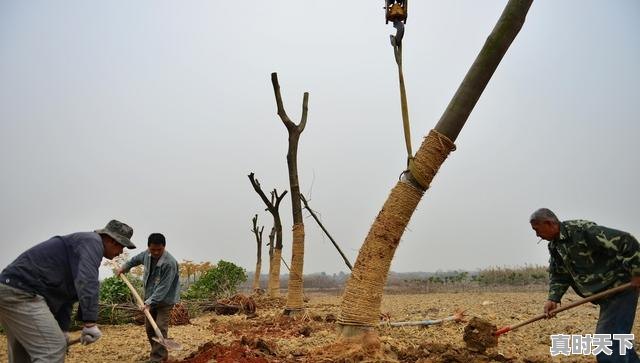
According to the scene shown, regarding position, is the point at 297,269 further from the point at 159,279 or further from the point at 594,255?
the point at 594,255

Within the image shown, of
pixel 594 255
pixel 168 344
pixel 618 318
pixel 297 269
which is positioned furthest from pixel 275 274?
pixel 618 318

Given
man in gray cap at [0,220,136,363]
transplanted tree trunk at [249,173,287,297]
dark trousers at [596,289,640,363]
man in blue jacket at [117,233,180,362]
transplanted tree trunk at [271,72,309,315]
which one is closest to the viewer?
man in gray cap at [0,220,136,363]

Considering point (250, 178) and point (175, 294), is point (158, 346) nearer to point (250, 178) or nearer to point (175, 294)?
point (175, 294)

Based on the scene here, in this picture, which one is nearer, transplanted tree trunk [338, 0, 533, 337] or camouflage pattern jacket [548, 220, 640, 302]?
camouflage pattern jacket [548, 220, 640, 302]

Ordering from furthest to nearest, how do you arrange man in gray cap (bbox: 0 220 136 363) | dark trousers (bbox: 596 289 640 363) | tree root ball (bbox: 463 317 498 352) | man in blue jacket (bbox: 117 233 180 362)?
1. man in blue jacket (bbox: 117 233 180 362)
2. tree root ball (bbox: 463 317 498 352)
3. dark trousers (bbox: 596 289 640 363)
4. man in gray cap (bbox: 0 220 136 363)

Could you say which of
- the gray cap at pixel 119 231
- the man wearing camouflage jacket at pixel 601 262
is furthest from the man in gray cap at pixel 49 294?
the man wearing camouflage jacket at pixel 601 262

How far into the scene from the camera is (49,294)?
3998 mm

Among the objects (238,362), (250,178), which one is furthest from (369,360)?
(250,178)

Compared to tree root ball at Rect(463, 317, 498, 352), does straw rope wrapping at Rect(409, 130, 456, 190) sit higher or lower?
higher

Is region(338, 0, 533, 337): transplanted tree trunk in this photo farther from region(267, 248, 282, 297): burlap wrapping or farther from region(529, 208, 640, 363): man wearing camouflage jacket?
region(267, 248, 282, 297): burlap wrapping

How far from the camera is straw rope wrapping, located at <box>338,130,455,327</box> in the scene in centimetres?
465

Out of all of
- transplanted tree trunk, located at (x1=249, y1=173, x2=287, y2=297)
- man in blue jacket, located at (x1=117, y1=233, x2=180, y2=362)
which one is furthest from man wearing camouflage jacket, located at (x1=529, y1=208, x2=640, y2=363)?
transplanted tree trunk, located at (x1=249, y1=173, x2=287, y2=297)

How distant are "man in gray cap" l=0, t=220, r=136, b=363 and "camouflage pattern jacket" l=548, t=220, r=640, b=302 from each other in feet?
13.7

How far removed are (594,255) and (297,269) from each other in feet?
18.4
